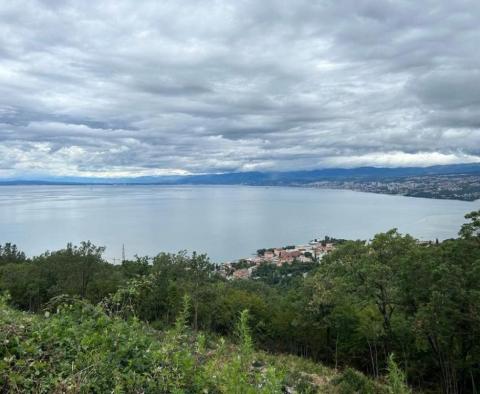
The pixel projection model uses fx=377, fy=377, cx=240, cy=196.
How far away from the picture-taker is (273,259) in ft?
206

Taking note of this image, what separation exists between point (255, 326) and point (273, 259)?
49604mm

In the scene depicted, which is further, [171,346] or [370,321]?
[370,321]

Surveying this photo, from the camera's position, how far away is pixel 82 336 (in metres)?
4.03

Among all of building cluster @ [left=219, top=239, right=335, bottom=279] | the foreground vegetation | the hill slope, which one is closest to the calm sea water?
building cluster @ [left=219, top=239, right=335, bottom=279]

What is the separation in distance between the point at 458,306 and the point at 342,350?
9.00 meters

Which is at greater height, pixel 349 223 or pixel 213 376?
pixel 213 376

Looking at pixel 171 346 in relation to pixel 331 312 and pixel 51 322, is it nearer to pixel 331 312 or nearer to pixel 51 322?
pixel 51 322

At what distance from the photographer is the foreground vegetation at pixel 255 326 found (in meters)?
3.53

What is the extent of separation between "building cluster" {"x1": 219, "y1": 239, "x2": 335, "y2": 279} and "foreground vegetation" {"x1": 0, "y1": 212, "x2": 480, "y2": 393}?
19.2 m

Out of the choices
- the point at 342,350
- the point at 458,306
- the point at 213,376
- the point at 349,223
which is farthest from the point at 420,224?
the point at 213,376

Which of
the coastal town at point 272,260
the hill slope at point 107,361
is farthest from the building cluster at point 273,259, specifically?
the hill slope at point 107,361

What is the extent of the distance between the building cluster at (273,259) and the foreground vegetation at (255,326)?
19.2 meters

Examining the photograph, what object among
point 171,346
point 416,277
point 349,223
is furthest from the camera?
point 349,223

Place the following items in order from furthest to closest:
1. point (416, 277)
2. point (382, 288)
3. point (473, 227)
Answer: point (382, 288) → point (416, 277) → point (473, 227)
